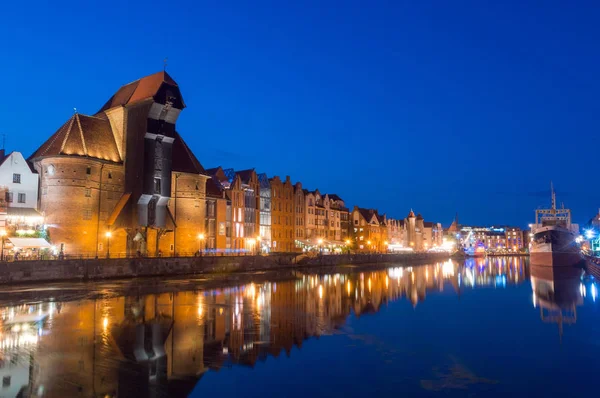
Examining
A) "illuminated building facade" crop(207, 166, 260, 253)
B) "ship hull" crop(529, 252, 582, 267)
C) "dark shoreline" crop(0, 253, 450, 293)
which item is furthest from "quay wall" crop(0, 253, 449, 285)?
"ship hull" crop(529, 252, 582, 267)

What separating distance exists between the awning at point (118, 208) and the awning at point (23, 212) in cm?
690

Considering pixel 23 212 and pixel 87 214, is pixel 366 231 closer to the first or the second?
pixel 87 214

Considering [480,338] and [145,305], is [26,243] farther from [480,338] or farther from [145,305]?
[480,338]

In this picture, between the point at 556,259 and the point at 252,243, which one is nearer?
the point at 556,259

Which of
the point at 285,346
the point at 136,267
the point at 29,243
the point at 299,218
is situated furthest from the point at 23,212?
the point at 299,218

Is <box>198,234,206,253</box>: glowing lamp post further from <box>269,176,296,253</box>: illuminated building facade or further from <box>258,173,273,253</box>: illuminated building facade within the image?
<box>269,176,296,253</box>: illuminated building facade

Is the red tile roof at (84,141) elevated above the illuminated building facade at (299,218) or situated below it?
above

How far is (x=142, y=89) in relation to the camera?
57.1 metres

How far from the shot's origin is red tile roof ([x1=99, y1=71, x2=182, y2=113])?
55584mm

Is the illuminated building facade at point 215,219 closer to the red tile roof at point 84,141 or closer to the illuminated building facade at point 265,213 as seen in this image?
the illuminated building facade at point 265,213

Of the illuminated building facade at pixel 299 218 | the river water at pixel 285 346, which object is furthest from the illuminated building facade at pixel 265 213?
the river water at pixel 285 346

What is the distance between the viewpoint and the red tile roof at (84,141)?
51344 millimetres

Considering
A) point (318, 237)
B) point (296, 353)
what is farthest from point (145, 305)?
point (318, 237)

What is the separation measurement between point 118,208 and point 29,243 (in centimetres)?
1035
